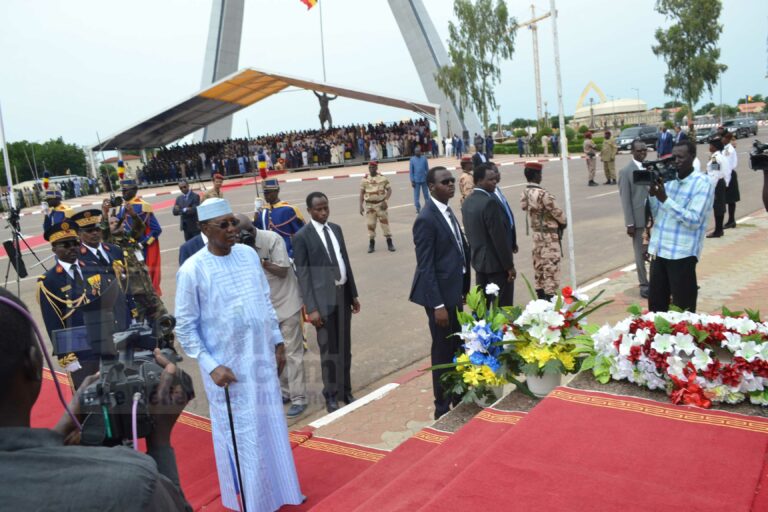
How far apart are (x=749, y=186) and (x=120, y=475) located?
18.7 meters

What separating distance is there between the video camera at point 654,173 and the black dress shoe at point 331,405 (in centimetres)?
302

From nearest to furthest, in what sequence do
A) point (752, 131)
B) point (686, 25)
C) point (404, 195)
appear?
point (404, 195), point (752, 131), point (686, 25)

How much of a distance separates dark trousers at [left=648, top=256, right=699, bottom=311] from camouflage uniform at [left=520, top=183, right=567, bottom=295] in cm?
156

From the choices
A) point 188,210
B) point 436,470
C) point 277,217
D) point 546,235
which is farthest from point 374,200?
point 436,470

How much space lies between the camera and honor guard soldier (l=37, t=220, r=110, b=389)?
176 inches

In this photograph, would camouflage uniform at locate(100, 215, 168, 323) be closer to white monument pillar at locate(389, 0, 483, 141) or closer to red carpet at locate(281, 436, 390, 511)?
red carpet at locate(281, 436, 390, 511)

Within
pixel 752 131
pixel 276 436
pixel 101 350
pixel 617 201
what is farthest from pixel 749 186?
pixel 752 131

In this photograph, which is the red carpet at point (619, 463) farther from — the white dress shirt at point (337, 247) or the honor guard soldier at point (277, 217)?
the honor guard soldier at point (277, 217)

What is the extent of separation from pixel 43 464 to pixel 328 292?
13.2 ft

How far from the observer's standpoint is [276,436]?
364 cm

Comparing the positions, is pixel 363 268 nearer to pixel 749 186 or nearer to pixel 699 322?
pixel 699 322

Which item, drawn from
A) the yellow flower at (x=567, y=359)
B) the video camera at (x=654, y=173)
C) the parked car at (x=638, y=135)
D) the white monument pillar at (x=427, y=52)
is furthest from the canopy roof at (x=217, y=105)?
the yellow flower at (x=567, y=359)

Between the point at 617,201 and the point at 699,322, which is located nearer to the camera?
the point at 699,322

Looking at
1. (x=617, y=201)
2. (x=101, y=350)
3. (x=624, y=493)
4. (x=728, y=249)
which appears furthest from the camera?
(x=617, y=201)
